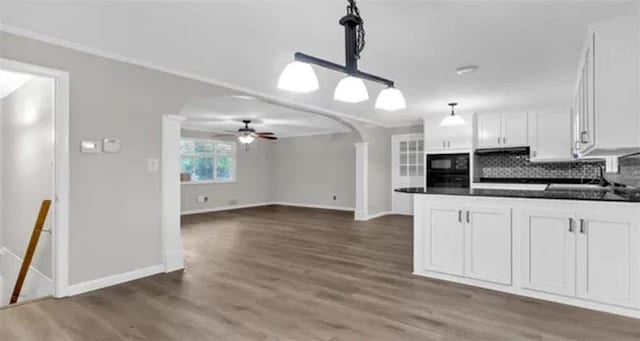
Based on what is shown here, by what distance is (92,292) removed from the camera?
304cm

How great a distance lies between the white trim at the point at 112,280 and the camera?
9.83ft

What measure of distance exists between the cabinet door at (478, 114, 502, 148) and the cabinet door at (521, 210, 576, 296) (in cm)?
384

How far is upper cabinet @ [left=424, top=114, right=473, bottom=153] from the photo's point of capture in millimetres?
6535

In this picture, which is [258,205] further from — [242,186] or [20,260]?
[20,260]

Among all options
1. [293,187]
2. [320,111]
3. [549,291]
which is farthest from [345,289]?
[293,187]

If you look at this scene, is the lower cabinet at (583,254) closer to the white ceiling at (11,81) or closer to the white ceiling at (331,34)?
the white ceiling at (331,34)

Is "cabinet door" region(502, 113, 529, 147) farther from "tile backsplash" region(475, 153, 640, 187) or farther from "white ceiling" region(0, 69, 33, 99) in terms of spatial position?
"white ceiling" region(0, 69, 33, 99)

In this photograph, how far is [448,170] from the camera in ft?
22.3

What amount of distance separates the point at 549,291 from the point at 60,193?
4.29 meters

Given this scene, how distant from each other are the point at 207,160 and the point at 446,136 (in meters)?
6.13

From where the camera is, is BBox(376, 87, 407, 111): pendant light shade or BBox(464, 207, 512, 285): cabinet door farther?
BBox(464, 207, 512, 285): cabinet door

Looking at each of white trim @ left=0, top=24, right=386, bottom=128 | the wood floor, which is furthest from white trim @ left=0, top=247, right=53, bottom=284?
white trim @ left=0, top=24, right=386, bottom=128

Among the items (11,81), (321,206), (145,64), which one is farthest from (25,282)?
(321,206)

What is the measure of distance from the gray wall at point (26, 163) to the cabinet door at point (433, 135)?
6.18 m
